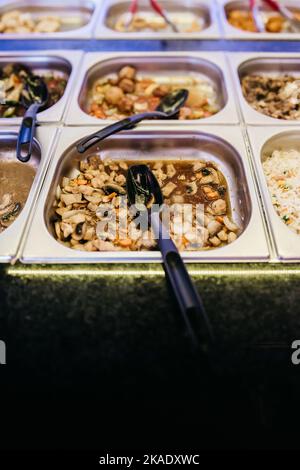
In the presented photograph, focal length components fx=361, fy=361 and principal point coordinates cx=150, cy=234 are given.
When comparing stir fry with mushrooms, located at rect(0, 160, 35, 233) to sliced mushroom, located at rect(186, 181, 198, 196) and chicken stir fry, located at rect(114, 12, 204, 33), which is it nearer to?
sliced mushroom, located at rect(186, 181, 198, 196)

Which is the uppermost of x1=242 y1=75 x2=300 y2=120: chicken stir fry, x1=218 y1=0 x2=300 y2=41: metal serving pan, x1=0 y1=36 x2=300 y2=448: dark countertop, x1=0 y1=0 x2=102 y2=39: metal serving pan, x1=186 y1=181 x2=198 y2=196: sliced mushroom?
x1=0 y1=0 x2=102 y2=39: metal serving pan

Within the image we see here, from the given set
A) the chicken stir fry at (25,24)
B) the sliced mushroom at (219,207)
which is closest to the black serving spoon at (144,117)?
the sliced mushroom at (219,207)

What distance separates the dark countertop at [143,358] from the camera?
833 mm

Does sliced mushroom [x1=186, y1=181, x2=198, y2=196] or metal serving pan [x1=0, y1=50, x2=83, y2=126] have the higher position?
metal serving pan [x1=0, y1=50, x2=83, y2=126]

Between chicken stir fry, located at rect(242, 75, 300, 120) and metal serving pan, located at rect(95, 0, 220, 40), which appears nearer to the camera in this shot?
chicken stir fry, located at rect(242, 75, 300, 120)

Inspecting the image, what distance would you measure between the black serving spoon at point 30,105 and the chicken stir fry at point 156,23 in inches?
35.4

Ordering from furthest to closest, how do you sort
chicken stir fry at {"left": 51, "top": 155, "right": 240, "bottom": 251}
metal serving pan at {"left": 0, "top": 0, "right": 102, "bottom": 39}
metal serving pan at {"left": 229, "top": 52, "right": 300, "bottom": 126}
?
metal serving pan at {"left": 0, "top": 0, "right": 102, "bottom": 39} → metal serving pan at {"left": 229, "top": 52, "right": 300, "bottom": 126} → chicken stir fry at {"left": 51, "top": 155, "right": 240, "bottom": 251}

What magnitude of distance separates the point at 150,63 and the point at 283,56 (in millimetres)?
704

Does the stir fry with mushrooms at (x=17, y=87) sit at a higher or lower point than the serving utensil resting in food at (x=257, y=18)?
lower

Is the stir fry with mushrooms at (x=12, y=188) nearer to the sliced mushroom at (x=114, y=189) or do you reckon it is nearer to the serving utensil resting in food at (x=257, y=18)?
the sliced mushroom at (x=114, y=189)

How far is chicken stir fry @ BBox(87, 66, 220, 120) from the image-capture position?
1.80m

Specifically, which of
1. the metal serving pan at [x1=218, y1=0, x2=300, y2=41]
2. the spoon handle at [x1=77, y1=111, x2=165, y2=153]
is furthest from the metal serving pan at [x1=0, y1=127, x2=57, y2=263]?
the metal serving pan at [x1=218, y1=0, x2=300, y2=41]

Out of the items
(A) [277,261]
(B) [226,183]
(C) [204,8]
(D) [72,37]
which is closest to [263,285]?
(A) [277,261]

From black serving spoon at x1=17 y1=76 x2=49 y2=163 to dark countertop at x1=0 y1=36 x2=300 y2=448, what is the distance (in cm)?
62
